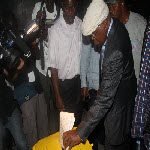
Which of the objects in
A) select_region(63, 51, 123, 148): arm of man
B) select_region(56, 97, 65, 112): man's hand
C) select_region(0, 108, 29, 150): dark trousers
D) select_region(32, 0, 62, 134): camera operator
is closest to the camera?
select_region(63, 51, 123, 148): arm of man

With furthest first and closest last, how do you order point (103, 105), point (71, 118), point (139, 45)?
point (139, 45)
point (103, 105)
point (71, 118)

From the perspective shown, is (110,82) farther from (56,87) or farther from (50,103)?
(50,103)

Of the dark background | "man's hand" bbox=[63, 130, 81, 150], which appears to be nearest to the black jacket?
"man's hand" bbox=[63, 130, 81, 150]

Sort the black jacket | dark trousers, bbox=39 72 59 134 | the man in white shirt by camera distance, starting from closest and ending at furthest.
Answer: the black jacket → the man in white shirt → dark trousers, bbox=39 72 59 134

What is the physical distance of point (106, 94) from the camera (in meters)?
1.68

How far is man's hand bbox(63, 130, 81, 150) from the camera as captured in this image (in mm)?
1567

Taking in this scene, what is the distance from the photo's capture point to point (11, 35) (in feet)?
6.55

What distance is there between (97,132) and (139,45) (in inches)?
56.8

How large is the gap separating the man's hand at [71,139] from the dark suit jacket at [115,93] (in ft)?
0.15

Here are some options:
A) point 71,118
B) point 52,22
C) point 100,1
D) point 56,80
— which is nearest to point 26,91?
point 56,80

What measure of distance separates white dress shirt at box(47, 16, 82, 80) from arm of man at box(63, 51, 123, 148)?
117 centimetres

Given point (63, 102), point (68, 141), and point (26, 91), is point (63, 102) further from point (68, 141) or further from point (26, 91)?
point (68, 141)

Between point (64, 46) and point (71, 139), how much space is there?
1.56 m

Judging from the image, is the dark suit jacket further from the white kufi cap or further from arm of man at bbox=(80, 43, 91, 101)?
arm of man at bbox=(80, 43, 91, 101)
